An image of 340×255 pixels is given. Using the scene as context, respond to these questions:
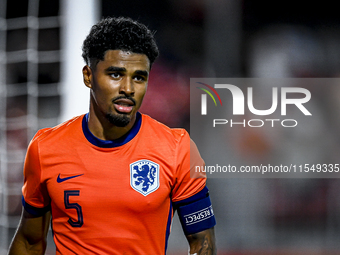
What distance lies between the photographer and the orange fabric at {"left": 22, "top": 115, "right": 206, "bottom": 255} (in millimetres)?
1300

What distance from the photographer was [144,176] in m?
1.34

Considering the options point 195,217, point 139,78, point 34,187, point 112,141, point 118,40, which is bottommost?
point 195,217

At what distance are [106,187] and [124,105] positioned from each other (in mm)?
340

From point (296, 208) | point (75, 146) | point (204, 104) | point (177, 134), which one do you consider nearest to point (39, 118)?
point (204, 104)

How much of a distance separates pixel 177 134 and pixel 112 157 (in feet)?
0.99

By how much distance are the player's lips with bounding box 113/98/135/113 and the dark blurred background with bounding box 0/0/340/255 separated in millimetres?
1769

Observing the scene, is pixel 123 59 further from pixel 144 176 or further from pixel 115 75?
pixel 144 176

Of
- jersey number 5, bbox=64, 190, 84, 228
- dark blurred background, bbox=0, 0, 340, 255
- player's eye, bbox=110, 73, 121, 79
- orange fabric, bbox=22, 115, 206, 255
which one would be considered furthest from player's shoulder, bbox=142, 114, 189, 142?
dark blurred background, bbox=0, 0, 340, 255

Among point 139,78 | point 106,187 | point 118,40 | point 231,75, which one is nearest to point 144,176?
point 106,187

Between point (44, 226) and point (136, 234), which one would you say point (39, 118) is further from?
point (136, 234)

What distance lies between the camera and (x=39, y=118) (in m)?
2.88

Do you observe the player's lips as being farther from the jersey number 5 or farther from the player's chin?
the jersey number 5

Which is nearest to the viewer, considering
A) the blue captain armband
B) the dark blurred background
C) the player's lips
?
the player's lips

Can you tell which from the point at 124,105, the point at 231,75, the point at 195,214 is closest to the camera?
the point at 124,105
